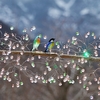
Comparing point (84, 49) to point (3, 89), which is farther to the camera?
point (3, 89)

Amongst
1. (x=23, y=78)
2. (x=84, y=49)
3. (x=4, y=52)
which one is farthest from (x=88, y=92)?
(x=4, y=52)

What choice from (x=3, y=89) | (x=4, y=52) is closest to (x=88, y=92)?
(x=3, y=89)

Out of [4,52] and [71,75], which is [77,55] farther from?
[71,75]

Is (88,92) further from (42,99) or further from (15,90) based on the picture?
(15,90)

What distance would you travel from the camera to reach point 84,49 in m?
3.13

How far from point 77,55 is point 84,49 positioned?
145 millimetres

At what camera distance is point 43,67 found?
219 inches

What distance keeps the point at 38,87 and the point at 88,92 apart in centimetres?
124

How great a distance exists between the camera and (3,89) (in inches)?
211

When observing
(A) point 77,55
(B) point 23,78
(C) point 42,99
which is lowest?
(C) point 42,99

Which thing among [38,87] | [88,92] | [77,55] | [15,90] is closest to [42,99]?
[38,87]

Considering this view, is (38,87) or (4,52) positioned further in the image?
(38,87)

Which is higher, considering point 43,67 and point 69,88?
point 43,67

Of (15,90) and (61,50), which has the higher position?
(61,50)
